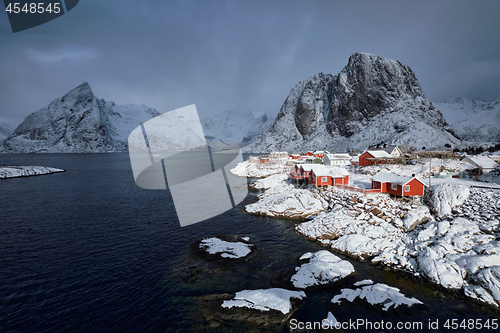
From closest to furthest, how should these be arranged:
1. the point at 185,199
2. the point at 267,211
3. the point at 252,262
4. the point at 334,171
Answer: the point at 252,262, the point at 267,211, the point at 334,171, the point at 185,199

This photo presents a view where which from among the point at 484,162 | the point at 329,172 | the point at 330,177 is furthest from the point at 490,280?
the point at 484,162

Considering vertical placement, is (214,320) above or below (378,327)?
above

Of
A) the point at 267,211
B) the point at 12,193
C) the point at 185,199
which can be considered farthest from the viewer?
the point at 12,193

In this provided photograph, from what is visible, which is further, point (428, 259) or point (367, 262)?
point (367, 262)

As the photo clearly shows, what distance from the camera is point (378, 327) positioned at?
15.4 m

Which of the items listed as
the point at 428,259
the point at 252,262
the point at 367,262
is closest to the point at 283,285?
the point at 252,262

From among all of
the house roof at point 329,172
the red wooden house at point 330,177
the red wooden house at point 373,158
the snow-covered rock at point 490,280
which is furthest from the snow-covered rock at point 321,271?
the red wooden house at point 373,158

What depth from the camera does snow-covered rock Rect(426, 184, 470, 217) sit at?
29891 mm

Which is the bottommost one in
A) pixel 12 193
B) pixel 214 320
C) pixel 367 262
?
pixel 367 262

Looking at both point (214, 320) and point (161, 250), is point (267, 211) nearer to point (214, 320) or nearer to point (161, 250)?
point (161, 250)

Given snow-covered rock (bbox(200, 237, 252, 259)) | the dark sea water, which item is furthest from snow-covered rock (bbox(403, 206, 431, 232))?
snow-covered rock (bbox(200, 237, 252, 259))

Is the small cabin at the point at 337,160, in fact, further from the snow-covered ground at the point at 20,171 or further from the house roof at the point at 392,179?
the snow-covered ground at the point at 20,171

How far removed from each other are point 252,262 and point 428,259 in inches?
692

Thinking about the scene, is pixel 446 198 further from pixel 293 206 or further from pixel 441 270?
pixel 293 206
